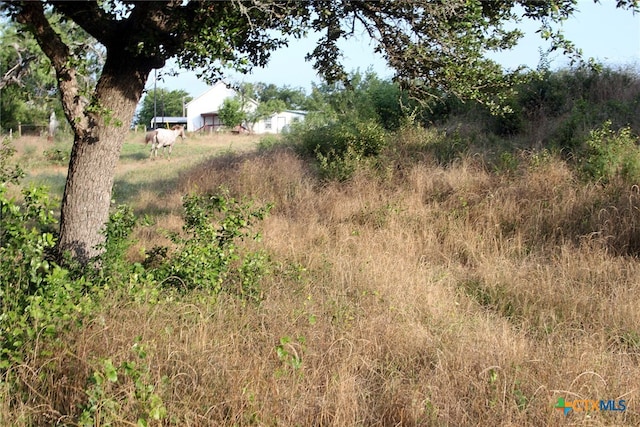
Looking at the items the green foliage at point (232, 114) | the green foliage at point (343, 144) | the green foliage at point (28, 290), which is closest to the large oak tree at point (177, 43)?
the green foliage at point (28, 290)

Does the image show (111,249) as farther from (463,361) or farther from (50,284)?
(463,361)

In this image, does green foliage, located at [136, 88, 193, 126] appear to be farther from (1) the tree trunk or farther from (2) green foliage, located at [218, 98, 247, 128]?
(1) the tree trunk

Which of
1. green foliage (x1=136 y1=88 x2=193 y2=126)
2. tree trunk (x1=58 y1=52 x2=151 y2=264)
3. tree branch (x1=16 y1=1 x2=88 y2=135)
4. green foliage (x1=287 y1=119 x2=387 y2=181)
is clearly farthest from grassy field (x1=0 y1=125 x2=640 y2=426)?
green foliage (x1=136 y1=88 x2=193 y2=126)

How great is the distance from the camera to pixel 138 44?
504 cm

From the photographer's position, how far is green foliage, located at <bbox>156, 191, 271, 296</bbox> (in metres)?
4.97

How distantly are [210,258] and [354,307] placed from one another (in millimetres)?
1453

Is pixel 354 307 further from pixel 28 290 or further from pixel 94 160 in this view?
pixel 94 160

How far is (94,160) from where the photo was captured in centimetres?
558

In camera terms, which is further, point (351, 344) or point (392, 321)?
point (392, 321)

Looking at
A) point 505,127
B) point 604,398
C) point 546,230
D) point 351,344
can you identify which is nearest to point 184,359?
point 351,344

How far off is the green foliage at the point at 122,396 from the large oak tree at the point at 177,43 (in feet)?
9.03

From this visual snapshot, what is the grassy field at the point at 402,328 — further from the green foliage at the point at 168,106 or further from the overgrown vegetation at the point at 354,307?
the green foliage at the point at 168,106

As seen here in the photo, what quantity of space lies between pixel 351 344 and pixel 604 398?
1649 mm

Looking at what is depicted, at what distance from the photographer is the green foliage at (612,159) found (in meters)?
8.16
